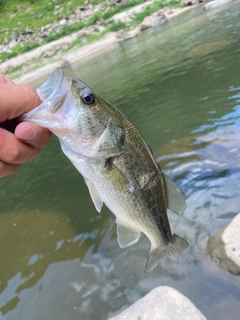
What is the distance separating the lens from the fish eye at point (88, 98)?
2.27 metres

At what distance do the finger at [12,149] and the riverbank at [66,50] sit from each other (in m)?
27.2

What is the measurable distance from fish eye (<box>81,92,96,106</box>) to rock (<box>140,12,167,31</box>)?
31.5 metres

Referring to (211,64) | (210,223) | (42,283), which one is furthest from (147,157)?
(211,64)

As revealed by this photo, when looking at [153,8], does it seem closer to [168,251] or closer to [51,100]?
[168,251]

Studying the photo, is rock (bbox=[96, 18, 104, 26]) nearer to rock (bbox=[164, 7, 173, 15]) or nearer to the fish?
rock (bbox=[164, 7, 173, 15])

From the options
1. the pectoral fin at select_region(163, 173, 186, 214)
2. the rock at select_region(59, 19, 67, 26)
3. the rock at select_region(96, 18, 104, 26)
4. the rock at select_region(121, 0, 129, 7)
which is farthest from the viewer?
the rock at select_region(59, 19, 67, 26)

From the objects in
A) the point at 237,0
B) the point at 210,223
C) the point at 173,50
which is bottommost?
the point at 237,0

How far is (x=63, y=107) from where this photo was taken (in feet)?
7.29

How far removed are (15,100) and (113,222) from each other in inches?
173

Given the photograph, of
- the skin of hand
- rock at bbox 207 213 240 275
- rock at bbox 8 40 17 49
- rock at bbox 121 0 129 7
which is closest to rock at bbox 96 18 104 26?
rock at bbox 121 0 129 7

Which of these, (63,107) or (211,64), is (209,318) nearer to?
(63,107)

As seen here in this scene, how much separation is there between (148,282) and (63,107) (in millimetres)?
3367

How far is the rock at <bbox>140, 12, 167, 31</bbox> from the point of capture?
31453 mm

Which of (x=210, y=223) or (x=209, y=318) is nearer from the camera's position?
(x=209, y=318)
